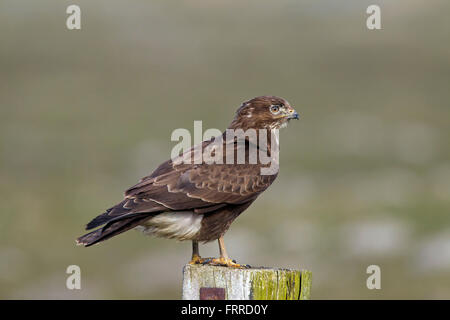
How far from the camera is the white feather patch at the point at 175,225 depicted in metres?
10.3

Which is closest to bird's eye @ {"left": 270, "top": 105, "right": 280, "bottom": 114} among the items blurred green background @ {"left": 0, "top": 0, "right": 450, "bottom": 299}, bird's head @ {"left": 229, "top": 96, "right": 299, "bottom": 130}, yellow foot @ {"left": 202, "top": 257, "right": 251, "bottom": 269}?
bird's head @ {"left": 229, "top": 96, "right": 299, "bottom": 130}

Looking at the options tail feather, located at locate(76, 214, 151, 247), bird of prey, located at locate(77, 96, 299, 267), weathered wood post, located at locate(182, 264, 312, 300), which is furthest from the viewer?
bird of prey, located at locate(77, 96, 299, 267)

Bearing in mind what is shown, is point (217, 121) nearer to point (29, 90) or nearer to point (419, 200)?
point (419, 200)

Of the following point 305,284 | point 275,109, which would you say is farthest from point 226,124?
point 305,284

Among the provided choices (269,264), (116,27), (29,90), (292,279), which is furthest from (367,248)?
(116,27)

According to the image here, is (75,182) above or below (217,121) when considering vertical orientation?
below

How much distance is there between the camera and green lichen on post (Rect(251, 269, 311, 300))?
28.9 ft

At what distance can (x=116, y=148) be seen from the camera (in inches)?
1447

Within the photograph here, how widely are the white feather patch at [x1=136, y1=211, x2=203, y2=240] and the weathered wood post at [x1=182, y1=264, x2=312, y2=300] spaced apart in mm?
1319

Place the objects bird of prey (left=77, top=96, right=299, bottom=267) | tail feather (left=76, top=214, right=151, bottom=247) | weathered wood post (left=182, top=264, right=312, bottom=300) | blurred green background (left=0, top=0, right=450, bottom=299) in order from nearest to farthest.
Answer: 1. weathered wood post (left=182, top=264, right=312, bottom=300)
2. tail feather (left=76, top=214, right=151, bottom=247)
3. bird of prey (left=77, top=96, right=299, bottom=267)
4. blurred green background (left=0, top=0, right=450, bottom=299)

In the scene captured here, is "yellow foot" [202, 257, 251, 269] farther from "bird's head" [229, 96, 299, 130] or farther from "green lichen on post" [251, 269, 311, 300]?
"bird's head" [229, 96, 299, 130]

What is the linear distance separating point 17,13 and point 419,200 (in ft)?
132

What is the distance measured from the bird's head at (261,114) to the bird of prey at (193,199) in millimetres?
406

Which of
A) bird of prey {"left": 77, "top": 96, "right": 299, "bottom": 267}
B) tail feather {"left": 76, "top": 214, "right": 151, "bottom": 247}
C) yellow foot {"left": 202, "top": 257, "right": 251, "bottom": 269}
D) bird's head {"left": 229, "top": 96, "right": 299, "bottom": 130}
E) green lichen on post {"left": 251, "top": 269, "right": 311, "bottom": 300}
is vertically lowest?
green lichen on post {"left": 251, "top": 269, "right": 311, "bottom": 300}
